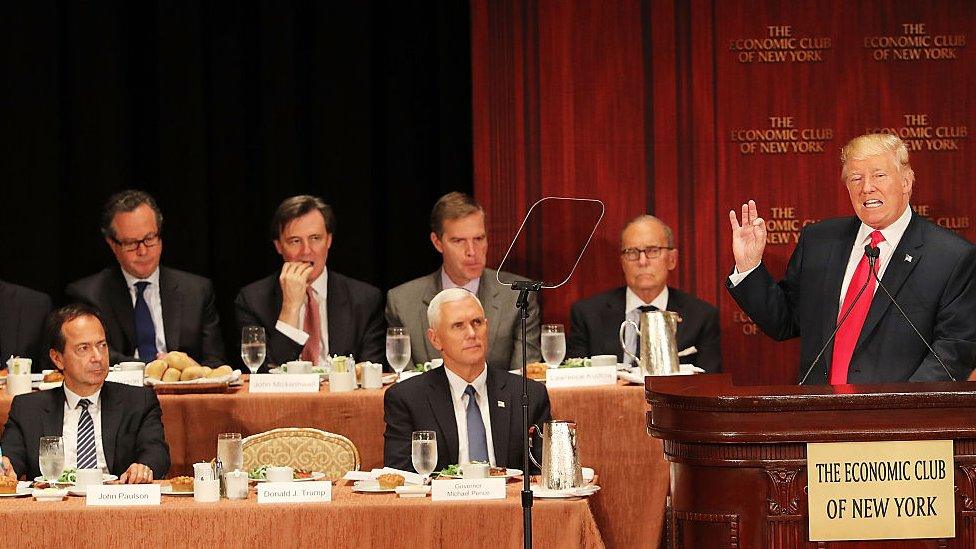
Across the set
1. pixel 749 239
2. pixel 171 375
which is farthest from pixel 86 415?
pixel 749 239

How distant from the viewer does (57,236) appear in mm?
6746

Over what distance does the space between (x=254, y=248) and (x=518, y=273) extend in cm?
130

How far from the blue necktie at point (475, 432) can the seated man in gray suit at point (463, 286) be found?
1.30 metres

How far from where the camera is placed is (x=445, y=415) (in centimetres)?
455

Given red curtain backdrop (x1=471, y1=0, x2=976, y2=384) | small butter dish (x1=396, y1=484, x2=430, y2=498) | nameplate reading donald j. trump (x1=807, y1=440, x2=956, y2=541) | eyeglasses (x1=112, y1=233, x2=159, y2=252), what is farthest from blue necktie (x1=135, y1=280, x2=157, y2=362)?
nameplate reading donald j. trump (x1=807, y1=440, x2=956, y2=541)

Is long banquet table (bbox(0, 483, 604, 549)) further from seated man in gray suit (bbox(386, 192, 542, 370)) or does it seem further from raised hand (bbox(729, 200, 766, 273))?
seated man in gray suit (bbox(386, 192, 542, 370))

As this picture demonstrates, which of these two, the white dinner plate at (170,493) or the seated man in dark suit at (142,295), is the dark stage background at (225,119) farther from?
the white dinner plate at (170,493)

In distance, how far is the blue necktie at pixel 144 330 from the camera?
19.7ft

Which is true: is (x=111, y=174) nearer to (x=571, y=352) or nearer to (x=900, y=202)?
(x=571, y=352)

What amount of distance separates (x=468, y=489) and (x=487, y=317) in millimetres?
2358

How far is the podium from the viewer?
3.03 meters

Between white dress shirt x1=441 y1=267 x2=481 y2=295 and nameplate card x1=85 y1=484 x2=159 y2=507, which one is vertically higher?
white dress shirt x1=441 y1=267 x2=481 y2=295

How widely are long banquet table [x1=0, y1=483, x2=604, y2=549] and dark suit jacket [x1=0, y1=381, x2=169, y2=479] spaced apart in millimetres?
955

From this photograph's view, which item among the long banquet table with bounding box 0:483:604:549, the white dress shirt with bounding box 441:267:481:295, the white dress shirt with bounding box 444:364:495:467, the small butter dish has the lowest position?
the long banquet table with bounding box 0:483:604:549
